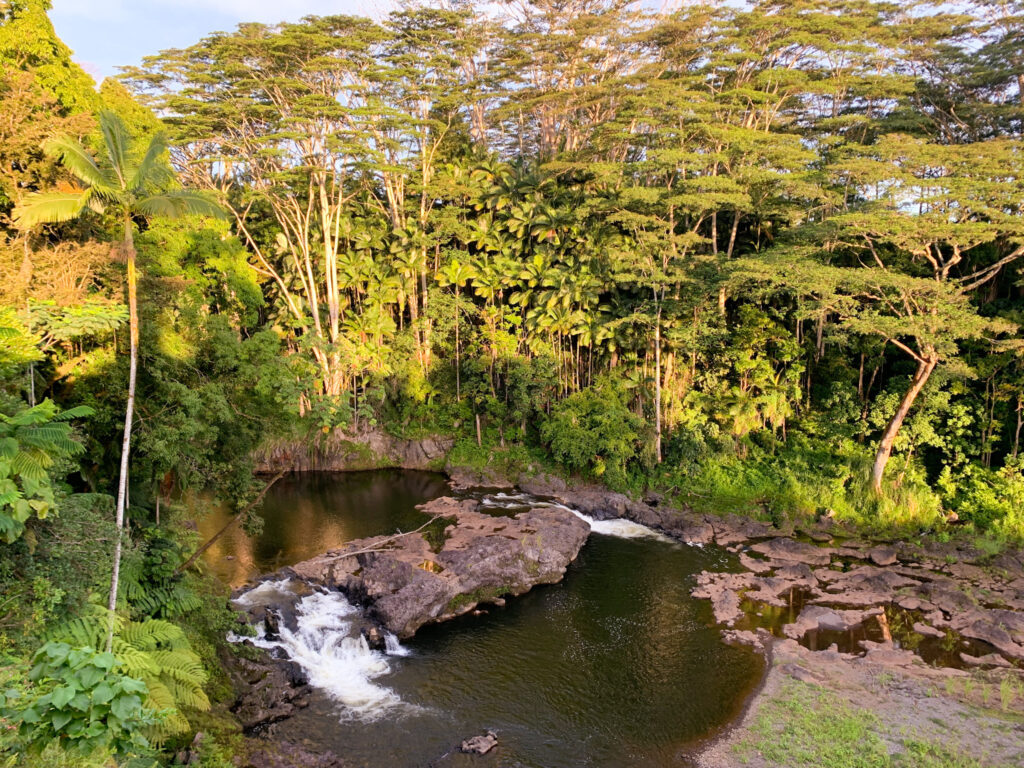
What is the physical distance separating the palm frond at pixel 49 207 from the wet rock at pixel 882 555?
22625mm

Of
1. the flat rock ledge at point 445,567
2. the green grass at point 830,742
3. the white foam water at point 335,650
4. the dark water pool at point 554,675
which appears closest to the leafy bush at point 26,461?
the dark water pool at point 554,675

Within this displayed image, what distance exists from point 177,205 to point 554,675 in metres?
12.6

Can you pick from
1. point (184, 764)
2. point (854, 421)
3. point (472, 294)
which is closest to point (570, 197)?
point (472, 294)

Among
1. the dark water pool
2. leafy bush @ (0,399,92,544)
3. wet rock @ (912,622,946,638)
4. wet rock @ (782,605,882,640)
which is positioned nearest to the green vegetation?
leafy bush @ (0,399,92,544)

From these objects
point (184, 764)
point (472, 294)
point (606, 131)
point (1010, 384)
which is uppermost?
point (606, 131)

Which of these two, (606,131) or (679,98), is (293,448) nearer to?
(606,131)

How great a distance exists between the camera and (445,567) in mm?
18109

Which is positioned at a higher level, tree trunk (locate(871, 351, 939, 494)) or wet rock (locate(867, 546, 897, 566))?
tree trunk (locate(871, 351, 939, 494))

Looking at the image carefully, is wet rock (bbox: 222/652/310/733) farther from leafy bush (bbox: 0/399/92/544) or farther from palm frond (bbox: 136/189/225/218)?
palm frond (bbox: 136/189/225/218)

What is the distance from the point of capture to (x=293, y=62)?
2547cm

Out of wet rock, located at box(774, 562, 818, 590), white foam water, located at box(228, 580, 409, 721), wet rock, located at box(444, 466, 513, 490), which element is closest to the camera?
white foam water, located at box(228, 580, 409, 721)

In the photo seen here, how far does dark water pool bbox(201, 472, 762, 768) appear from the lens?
39.1 feet

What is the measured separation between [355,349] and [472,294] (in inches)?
328

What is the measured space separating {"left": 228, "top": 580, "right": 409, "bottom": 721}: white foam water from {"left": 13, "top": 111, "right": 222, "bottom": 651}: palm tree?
5.51m
